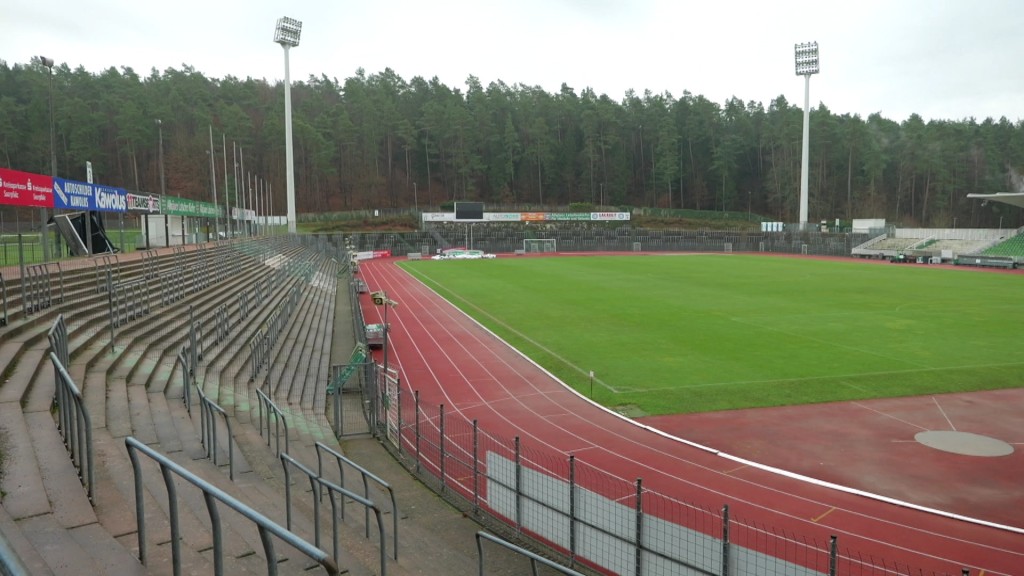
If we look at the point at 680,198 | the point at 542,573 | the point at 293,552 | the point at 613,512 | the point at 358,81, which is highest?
the point at 358,81

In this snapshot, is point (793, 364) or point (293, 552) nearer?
point (293, 552)

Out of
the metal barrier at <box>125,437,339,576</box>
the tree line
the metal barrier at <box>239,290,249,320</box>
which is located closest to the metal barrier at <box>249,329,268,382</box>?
the metal barrier at <box>239,290,249,320</box>

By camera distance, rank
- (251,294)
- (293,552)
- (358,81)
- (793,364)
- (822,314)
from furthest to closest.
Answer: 1. (358,81)
2. (822,314)
3. (251,294)
4. (793,364)
5. (293,552)

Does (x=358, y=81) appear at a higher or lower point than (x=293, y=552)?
higher

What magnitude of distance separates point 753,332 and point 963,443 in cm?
1319

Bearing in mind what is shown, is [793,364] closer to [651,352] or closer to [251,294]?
[651,352]

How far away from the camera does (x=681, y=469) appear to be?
13.6 m

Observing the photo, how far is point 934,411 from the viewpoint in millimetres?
17359

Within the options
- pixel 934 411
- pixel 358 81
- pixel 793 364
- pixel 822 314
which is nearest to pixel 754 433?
pixel 934 411

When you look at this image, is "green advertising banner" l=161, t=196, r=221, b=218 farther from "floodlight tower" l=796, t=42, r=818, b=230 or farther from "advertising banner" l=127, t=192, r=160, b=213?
"floodlight tower" l=796, t=42, r=818, b=230

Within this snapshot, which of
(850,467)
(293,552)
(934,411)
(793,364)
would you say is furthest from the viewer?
(793,364)

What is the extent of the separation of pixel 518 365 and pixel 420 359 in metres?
3.74

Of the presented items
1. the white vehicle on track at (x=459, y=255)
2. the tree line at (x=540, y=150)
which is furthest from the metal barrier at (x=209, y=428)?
the tree line at (x=540, y=150)

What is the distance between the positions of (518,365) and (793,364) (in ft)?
Result: 30.5
